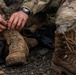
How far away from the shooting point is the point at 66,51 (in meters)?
3.38

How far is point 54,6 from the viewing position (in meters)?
4.28

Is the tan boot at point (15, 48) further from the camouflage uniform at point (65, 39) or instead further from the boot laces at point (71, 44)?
the boot laces at point (71, 44)

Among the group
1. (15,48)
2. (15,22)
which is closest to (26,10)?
(15,22)

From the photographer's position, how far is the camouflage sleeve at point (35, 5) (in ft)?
12.9

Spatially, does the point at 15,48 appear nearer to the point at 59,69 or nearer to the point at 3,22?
the point at 3,22

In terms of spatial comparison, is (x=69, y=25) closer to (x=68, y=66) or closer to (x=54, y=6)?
(x=68, y=66)

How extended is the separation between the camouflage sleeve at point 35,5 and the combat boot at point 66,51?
74cm

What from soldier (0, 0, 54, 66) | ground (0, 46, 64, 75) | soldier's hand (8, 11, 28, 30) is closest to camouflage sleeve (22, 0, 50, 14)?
soldier (0, 0, 54, 66)

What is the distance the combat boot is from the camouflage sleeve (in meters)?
0.74

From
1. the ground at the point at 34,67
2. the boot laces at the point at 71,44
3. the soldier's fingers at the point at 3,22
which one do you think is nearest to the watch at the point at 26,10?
the soldier's fingers at the point at 3,22

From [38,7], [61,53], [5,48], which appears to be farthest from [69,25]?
[5,48]

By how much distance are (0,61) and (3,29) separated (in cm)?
38

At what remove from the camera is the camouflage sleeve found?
12.9 ft

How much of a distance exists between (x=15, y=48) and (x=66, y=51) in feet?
2.21
